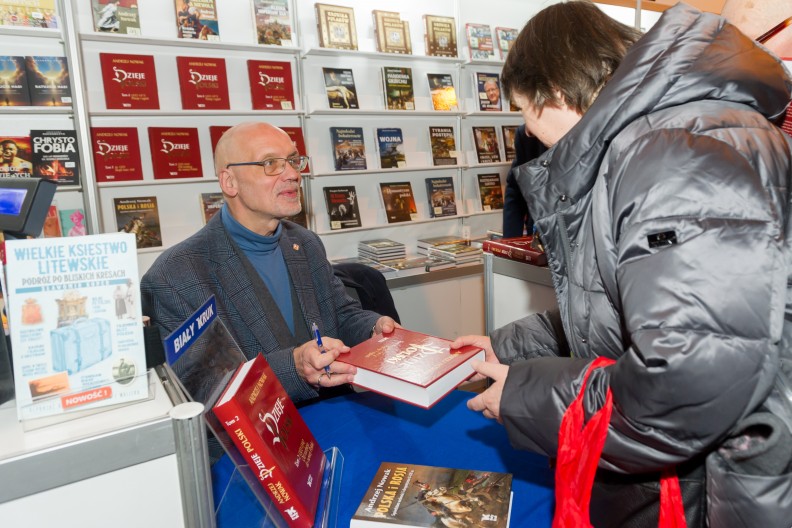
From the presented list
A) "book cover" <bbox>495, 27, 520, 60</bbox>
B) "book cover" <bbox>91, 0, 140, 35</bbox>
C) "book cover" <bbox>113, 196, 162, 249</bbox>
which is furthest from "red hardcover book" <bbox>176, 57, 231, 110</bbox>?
"book cover" <bbox>495, 27, 520, 60</bbox>

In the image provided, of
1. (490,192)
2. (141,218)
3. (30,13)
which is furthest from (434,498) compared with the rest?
(490,192)

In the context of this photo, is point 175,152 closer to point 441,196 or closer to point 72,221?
point 72,221

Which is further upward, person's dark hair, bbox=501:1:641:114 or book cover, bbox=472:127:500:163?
book cover, bbox=472:127:500:163

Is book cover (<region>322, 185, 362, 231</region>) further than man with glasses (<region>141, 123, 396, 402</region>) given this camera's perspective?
Yes

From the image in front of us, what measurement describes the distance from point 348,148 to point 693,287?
385cm

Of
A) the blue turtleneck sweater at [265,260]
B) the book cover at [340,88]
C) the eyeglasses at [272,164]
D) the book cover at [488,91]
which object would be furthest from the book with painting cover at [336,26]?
the blue turtleneck sweater at [265,260]

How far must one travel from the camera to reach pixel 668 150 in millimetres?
838

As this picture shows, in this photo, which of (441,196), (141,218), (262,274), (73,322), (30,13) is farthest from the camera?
(441,196)

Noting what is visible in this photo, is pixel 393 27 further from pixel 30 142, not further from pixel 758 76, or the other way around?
pixel 758 76

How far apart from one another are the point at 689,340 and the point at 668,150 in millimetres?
289

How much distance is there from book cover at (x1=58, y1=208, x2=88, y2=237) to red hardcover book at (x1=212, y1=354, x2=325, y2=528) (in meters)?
3.03

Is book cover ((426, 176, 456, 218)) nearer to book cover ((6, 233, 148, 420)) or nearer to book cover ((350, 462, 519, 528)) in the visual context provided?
book cover ((350, 462, 519, 528))

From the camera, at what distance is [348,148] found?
4414 millimetres

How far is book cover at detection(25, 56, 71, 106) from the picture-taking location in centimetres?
329
